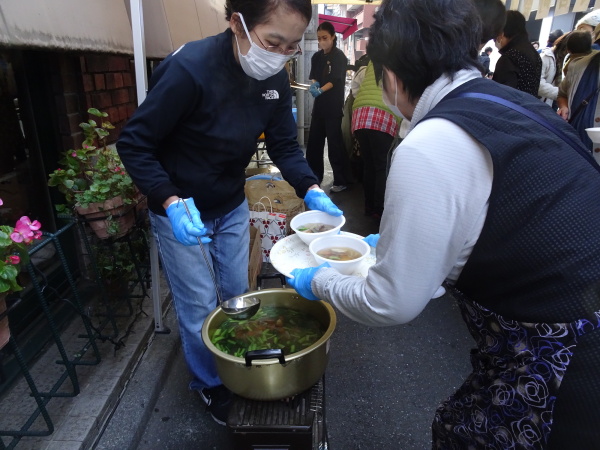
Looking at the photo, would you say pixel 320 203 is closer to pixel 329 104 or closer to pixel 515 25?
pixel 515 25

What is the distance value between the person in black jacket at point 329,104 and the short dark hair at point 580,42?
2812 millimetres

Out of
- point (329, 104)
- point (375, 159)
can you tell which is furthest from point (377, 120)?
point (329, 104)

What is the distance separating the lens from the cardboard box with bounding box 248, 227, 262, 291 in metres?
3.46

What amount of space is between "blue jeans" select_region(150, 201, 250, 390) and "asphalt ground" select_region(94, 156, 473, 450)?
0.28 m

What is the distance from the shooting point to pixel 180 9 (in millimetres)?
3387

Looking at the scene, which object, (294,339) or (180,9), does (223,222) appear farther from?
(180,9)

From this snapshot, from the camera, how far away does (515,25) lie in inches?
163

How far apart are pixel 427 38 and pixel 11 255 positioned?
5.42 feet

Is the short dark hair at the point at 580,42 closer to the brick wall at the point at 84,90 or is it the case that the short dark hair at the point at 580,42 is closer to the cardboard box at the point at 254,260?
the cardboard box at the point at 254,260

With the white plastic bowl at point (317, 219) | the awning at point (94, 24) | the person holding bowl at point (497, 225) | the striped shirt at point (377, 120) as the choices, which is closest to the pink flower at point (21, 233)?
the awning at point (94, 24)

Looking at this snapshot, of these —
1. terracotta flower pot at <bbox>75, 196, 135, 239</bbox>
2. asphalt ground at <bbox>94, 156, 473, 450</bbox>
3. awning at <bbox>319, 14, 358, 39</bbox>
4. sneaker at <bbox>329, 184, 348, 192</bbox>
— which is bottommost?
asphalt ground at <bbox>94, 156, 473, 450</bbox>

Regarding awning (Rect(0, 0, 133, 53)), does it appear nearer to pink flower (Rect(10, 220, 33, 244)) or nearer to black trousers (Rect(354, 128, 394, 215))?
pink flower (Rect(10, 220, 33, 244))

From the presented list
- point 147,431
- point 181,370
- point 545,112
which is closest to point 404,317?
point 545,112

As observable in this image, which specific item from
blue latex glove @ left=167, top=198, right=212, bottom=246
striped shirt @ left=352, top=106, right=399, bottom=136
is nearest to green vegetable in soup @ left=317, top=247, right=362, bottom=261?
blue latex glove @ left=167, top=198, right=212, bottom=246
